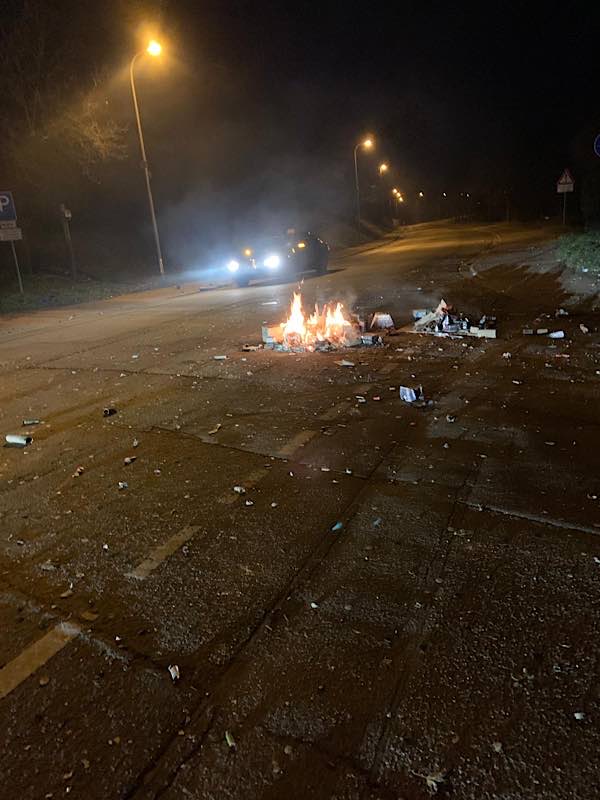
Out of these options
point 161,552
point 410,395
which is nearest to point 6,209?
point 410,395

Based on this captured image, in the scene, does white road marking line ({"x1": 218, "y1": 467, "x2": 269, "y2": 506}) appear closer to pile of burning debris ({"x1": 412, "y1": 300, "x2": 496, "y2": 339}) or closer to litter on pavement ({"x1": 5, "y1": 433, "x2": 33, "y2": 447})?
litter on pavement ({"x1": 5, "y1": 433, "x2": 33, "y2": 447})

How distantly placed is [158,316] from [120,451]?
9.84 m

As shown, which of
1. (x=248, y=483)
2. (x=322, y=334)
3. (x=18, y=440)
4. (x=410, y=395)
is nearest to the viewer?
(x=248, y=483)

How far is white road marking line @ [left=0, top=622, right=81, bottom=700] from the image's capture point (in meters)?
2.74

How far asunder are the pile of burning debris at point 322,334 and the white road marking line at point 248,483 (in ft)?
15.5

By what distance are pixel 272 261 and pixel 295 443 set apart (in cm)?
1790

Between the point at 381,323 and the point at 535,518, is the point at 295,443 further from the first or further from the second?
the point at 381,323

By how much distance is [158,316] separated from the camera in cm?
1487

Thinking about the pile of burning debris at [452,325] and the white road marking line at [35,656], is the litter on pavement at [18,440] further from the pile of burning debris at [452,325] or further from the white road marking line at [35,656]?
the pile of burning debris at [452,325]

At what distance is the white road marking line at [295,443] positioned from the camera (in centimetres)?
521

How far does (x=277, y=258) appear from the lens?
22.5 m

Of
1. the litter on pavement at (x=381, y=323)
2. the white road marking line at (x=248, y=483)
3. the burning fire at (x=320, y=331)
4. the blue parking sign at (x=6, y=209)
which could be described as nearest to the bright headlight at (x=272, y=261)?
the blue parking sign at (x=6, y=209)

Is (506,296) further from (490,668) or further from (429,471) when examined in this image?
(490,668)

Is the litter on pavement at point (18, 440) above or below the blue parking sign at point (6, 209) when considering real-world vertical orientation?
below
